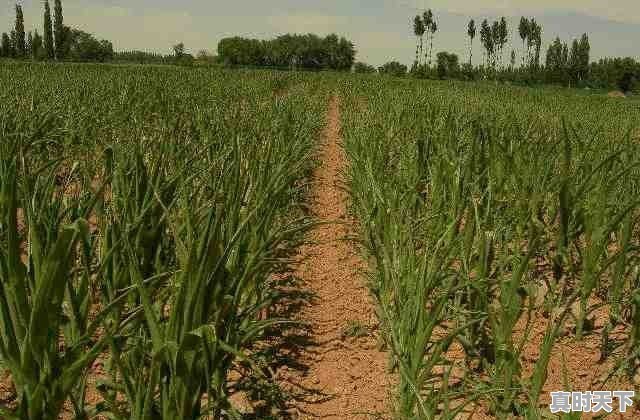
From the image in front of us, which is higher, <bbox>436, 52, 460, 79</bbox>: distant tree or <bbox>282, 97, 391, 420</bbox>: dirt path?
<bbox>436, 52, 460, 79</bbox>: distant tree

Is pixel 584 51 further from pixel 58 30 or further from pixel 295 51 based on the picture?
pixel 58 30

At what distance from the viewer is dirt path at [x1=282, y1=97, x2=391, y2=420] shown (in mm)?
2117

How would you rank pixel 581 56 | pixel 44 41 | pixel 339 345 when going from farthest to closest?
pixel 581 56
pixel 44 41
pixel 339 345

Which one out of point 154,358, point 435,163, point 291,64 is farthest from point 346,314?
point 291,64

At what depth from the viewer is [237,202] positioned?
1818 millimetres

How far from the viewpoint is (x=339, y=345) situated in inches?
102

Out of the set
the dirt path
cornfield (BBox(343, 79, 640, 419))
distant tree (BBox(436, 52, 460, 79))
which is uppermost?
distant tree (BBox(436, 52, 460, 79))

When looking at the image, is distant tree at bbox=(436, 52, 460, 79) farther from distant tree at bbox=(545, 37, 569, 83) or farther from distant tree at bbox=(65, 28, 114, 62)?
distant tree at bbox=(65, 28, 114, 62)

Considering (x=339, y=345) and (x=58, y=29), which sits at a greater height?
(x=58, y=29)

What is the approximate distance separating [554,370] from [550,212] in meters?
1.45

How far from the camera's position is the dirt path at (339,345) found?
212cm

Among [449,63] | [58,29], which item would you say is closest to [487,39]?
[449,63]

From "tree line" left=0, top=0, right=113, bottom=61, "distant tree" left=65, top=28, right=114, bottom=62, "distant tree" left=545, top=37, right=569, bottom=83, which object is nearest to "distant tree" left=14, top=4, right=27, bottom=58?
"tree line" left=0, top=0, right=113, bottom=61

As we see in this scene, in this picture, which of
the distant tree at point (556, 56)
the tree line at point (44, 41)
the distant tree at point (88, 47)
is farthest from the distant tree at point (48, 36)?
the distant tree at point (556, 56)
